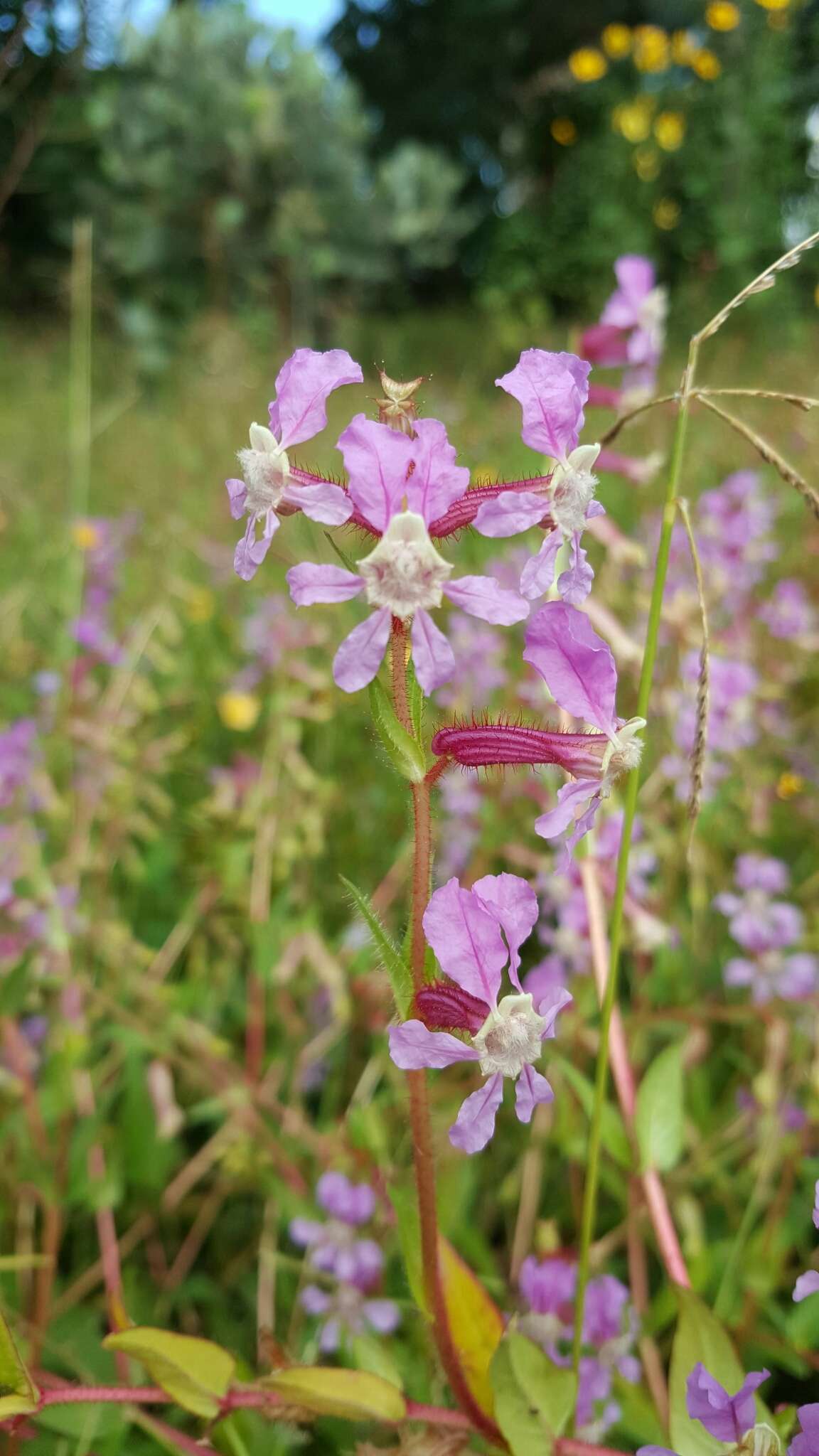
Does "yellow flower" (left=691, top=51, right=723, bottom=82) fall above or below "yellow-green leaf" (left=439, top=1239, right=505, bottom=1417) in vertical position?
above

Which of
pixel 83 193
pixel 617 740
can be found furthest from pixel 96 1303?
pixel 83 193

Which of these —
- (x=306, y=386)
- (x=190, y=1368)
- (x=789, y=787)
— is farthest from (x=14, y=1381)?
(x=789, y=787)

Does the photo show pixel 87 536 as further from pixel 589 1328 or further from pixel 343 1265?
pixel 589 1328

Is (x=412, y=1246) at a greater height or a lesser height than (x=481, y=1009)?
lesser

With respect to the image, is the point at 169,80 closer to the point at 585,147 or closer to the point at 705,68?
the point at 585,147

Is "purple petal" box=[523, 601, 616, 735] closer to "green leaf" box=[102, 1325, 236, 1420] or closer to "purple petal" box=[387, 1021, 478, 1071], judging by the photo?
"purple petal" box=[387, 1021, 478, 1071]

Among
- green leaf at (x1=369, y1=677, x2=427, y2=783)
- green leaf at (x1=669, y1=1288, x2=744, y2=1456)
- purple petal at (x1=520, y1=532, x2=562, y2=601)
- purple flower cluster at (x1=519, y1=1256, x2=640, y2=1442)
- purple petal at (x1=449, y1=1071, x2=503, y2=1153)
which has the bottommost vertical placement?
purple flower cluster at (x1=519, y1=1256, x2=640, y2=1442)

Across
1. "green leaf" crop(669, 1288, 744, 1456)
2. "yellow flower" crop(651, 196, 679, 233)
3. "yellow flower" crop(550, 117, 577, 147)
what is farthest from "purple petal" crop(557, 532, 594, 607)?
"yellow flower" crop(550, 117, 577, 147)
